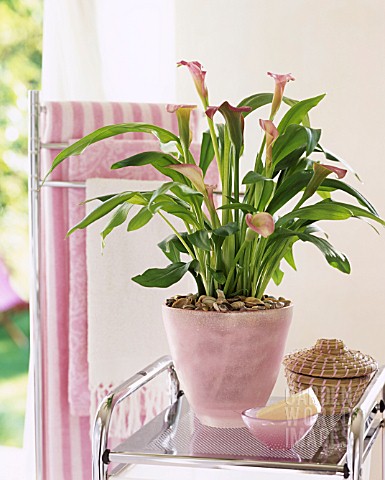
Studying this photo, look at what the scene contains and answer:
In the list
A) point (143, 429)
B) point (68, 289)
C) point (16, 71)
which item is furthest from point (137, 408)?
point (16, 71)

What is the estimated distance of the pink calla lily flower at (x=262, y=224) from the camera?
1068 millimetres

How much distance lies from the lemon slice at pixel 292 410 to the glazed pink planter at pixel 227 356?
0.07m

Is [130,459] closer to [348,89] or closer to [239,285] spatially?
→ [239,285]

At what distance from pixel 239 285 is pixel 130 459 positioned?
0.95 feet

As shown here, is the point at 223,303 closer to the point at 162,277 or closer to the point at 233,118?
the point at 162,277

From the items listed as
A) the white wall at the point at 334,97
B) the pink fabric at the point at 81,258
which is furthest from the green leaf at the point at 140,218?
the white wall at the point at 334,97

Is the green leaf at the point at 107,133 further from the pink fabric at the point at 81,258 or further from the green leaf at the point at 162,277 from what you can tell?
the pink fabric at the point at 81,258

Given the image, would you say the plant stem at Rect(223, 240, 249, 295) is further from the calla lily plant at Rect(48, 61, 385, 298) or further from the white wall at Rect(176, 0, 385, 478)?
the white wall at Rect(176, 0, 385, 478)

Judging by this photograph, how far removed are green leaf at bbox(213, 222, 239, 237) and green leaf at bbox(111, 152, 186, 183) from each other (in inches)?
4.7

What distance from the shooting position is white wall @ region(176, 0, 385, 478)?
1.91m

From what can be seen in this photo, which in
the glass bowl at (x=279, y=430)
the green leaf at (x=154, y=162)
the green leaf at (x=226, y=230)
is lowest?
the glass bowl at (x=279, y=430)

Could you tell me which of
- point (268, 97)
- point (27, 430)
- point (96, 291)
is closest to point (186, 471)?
point (27, 430)

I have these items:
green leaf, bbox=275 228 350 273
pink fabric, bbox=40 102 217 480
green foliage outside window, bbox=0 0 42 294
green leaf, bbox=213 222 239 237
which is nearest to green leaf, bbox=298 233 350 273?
green leaf, bbox=275 228 350 273

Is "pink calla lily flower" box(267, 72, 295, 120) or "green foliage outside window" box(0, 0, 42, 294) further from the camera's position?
"green foliage outside window" box(0, 0, 42, 294)
